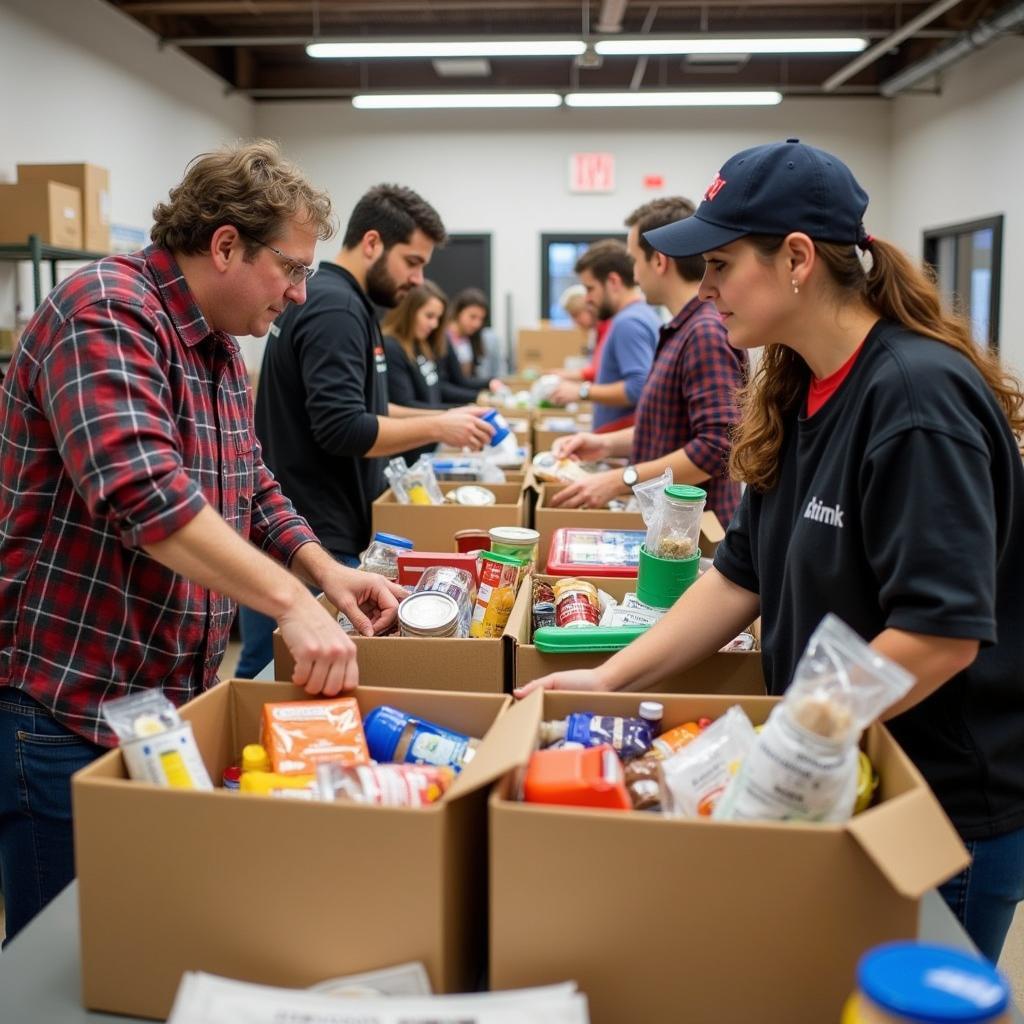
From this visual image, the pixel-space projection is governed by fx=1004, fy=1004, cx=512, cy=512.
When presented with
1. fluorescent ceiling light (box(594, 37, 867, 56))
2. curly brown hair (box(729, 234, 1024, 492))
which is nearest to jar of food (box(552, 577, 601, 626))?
curly brown hair (box(729, 234, 1024, 492))

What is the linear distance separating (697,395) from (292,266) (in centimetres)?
136

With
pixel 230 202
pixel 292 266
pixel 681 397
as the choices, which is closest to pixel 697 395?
pixel 681 397

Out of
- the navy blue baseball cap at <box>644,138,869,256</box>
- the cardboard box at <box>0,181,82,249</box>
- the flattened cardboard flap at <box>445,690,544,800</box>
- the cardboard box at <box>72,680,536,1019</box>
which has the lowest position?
the cardboard box at <box>72,680,536,1019</box>

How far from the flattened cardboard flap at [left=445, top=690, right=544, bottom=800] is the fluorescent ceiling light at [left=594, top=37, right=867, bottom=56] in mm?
6725

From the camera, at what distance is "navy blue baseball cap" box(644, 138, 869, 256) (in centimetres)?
126

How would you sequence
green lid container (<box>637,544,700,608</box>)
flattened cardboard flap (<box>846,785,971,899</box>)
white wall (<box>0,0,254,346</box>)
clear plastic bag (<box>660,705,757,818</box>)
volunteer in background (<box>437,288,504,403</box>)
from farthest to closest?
volunteer in background (<box>437,288,504,403</box>), white wall (<box>0,0,254,346</box>), green lid container (<box>637,544,700,608</box>), clear plastic bag (<box>660,705,757,818</box>), flattened cardboard flap (<box>846,785,971,899</box>)

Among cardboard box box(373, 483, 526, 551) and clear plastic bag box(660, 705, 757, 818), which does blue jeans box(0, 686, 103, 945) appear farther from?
cardboard box box(373, 483, 526, 551)

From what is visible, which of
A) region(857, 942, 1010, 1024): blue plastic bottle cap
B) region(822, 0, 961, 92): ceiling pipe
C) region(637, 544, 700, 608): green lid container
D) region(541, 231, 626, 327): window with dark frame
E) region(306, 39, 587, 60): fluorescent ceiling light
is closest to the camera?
region(857, 942, 1010, 1024): blue plastic bottle cap

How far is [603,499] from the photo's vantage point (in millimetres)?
2701

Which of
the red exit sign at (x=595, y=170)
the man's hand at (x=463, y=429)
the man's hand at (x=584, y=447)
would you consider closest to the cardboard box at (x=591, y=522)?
the man's hand at (x=463, y=429)

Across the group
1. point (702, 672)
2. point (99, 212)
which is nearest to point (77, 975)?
point (702, 672)

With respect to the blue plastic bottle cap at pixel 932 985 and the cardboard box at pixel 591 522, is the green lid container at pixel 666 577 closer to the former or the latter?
the cardboard box at pixel 591 522

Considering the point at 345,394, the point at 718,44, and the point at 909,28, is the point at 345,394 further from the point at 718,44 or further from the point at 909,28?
the point at 909,28

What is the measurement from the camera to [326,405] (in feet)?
8.44
